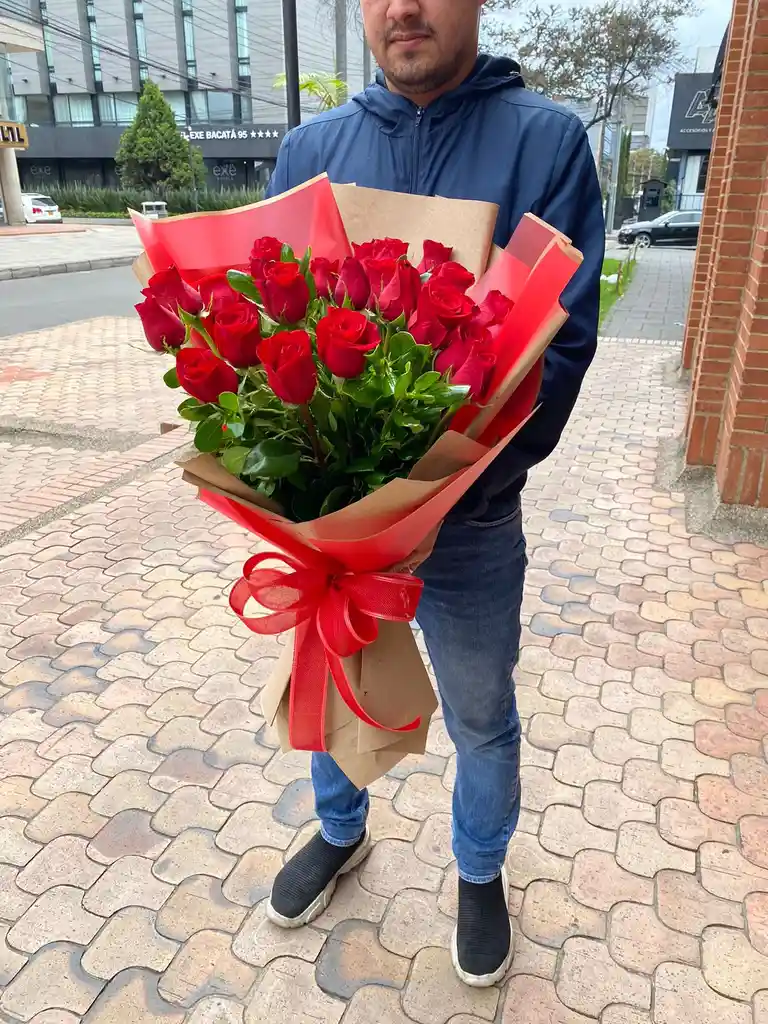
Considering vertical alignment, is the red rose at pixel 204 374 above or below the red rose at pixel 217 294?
below

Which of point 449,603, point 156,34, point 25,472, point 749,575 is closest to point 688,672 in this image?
point 749,575

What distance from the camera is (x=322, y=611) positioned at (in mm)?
1422

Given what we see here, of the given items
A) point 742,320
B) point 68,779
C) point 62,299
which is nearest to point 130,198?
point 62,299

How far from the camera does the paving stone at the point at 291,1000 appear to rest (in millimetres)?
1813

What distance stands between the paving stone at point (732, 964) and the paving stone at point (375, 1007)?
23.1 inches

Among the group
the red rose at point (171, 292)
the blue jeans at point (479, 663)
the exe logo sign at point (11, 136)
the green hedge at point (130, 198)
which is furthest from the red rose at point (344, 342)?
the green hedge at point (130, 198)

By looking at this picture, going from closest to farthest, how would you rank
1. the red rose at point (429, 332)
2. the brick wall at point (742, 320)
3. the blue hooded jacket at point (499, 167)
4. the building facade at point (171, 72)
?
the red rose at point (429, 332)
the blue hooded jacket at point (499, 167)
the brick wall at point (742, 320)
the building facade at point (171, 72)

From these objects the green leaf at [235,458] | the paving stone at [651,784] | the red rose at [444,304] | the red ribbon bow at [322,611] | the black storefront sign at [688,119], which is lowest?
the paving stone at [651,784]

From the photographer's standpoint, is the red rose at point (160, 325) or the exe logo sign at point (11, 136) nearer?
the red rose at point (160, 325)

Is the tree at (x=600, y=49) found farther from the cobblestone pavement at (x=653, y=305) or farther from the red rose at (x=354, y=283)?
the red rose at (x=354, y=283)

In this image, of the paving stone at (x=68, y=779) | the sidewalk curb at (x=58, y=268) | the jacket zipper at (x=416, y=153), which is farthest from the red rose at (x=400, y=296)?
the sidewalk curb at (x=58, y=268)

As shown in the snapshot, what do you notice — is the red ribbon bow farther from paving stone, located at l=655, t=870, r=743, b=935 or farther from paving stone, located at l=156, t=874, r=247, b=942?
paving stone, located at l=655, t=870, r=743, b=935

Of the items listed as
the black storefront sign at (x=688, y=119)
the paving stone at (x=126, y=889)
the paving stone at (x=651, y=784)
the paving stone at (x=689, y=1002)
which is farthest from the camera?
the black storefront sign at (x=688, y=119)

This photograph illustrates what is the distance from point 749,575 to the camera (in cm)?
376
